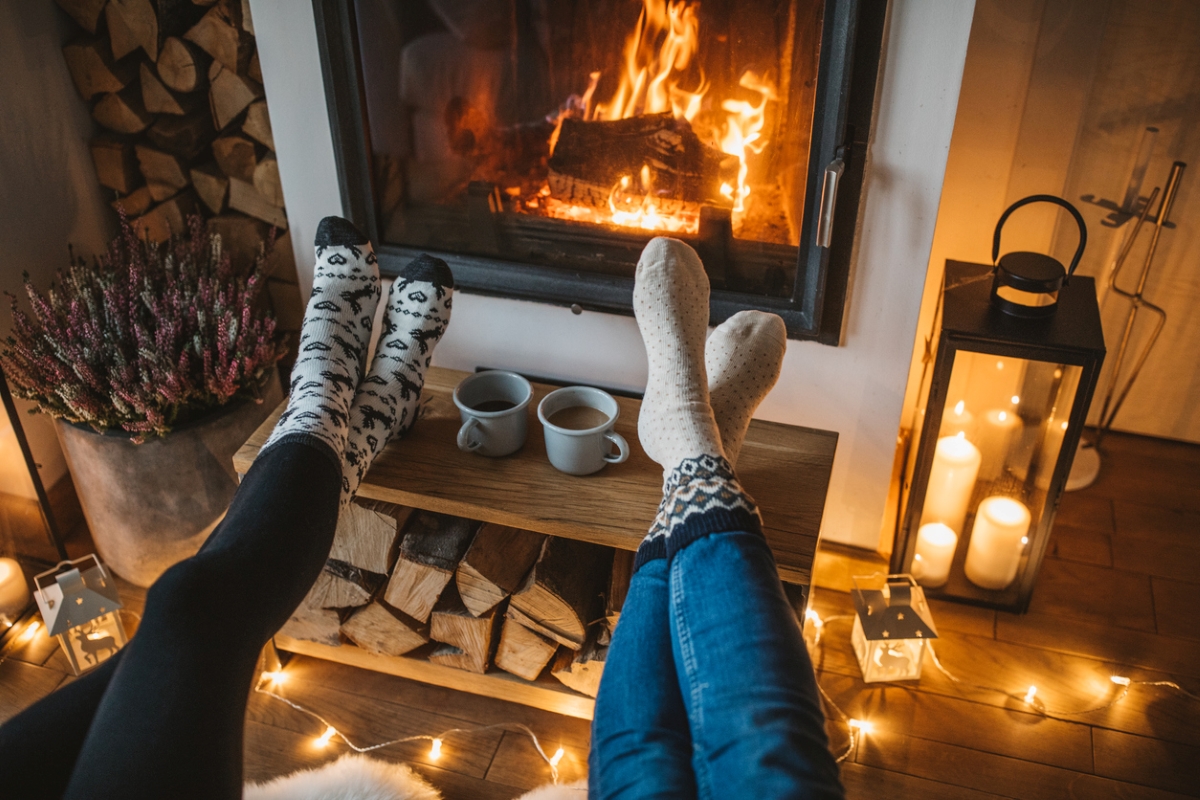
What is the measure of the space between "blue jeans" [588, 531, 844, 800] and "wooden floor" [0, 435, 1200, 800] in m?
0.50

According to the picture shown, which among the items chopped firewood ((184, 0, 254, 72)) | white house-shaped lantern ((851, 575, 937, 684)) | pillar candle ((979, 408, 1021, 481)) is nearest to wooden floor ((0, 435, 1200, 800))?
white house-shaped lantern ((851, 575, 937, 684))

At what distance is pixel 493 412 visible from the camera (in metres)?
1.25

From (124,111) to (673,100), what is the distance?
1.03m

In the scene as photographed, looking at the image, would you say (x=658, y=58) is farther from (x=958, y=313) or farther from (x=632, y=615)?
(x=632, y=615)

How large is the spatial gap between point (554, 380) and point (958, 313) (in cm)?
70

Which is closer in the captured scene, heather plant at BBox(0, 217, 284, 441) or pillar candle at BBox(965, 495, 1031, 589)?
heather plant at BBox(0, 217, 284, 441)

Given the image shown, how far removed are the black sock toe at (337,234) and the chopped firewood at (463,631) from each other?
544mm

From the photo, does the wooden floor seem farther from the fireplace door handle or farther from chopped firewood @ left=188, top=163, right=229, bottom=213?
chopped firewood @ left=188, top=163, right=229, bottom=213

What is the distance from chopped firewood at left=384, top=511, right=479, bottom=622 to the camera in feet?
4.16

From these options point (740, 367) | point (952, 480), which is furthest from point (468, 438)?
point (952, 480)

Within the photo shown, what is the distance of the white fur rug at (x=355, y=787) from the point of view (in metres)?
1.11

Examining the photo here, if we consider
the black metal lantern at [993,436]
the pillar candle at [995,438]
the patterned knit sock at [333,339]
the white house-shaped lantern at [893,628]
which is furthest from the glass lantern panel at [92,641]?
the pillar candle at [995,438]

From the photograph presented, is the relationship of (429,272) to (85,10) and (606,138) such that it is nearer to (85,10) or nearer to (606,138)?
(606,138)

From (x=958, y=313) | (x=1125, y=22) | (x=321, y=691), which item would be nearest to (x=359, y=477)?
(x=321, y=691)
